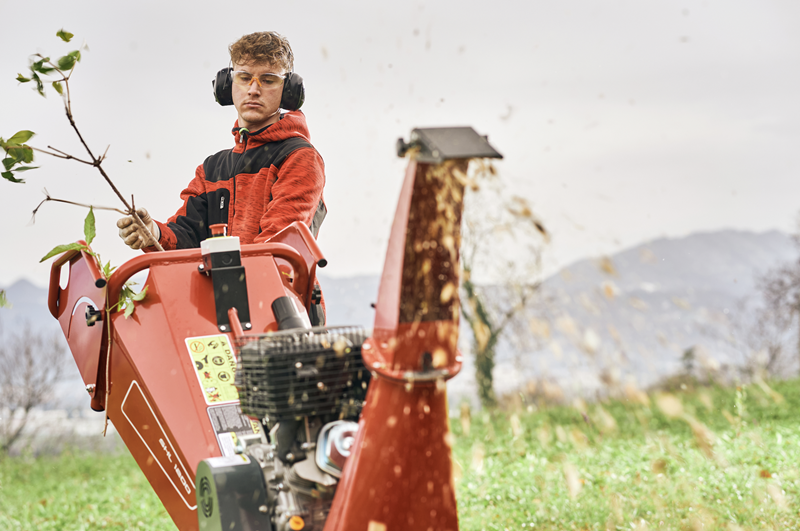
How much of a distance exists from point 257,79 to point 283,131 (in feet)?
0.87

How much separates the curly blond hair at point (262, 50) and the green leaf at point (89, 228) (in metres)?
1.09

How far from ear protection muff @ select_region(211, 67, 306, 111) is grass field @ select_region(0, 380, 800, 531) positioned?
1881 millimetres

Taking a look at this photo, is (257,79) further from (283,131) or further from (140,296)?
(140,296)

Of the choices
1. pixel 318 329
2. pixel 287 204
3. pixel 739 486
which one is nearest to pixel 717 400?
pixel 739 486

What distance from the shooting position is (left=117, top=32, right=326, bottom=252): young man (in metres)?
2.85

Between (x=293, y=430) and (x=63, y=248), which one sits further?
(x=63, y=248)

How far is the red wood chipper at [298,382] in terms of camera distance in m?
1.48

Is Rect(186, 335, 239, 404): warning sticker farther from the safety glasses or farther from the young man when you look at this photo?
the safety glasses

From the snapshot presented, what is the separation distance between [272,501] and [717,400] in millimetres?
5824

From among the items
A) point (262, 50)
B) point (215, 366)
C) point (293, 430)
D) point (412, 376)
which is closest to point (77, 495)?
point (215, 366)

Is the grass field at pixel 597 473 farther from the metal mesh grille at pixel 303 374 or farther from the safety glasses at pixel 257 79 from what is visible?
the safety glasses at pixel 257 79

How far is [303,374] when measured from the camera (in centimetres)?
163

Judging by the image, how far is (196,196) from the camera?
3.29 metres

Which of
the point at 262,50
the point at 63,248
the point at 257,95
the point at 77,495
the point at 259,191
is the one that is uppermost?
the point at 262,50
